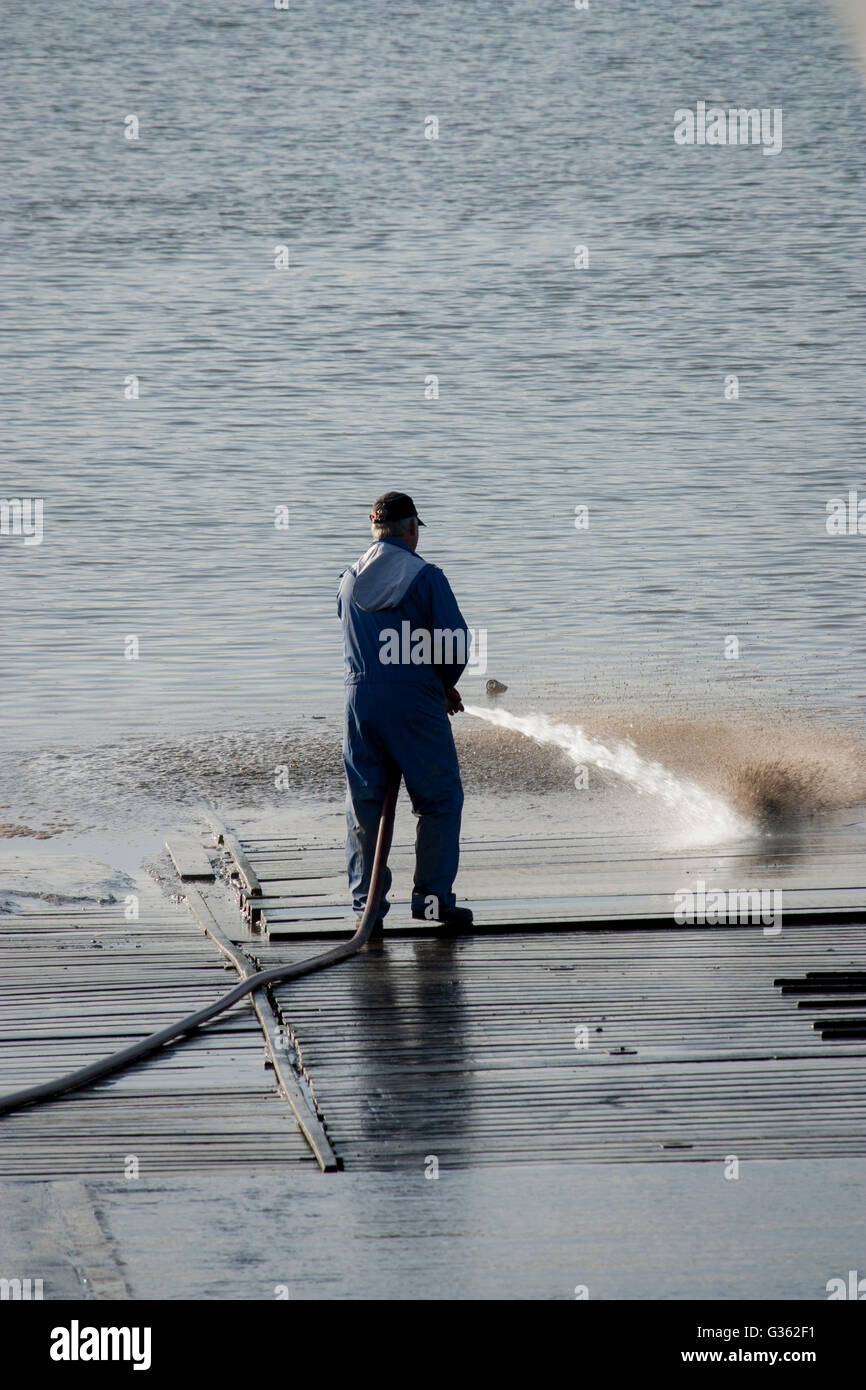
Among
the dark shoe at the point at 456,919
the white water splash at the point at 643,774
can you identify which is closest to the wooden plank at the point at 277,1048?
the dark shoe at the point at 456,919

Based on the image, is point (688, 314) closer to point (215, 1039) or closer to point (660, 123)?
point (660, 123)

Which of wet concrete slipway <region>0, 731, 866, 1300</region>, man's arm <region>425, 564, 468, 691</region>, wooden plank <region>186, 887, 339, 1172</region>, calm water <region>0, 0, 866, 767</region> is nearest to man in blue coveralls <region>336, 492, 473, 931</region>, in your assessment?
man's arm <region>425, 564, 468, 691</region>

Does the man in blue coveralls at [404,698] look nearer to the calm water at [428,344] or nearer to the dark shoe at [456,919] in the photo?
the dark shoe at [456,919]

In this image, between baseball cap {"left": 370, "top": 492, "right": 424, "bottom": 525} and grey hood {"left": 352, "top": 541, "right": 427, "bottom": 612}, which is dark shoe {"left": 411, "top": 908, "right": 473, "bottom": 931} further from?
baseball cap {"left": 370, "top": 492, "right": 424, "bottom": 525}

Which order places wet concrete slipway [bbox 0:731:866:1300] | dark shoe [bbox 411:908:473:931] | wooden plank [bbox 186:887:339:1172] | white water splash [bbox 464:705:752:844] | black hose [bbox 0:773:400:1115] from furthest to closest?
1. white water splash [bbox 464:705:752:844]
2. dark shoe [bbox 411:908:473:931]
3. black hose [bbox 0:773:400:1115]
4. wooden plank [bbox 186:887:339:1172]
5. wet concrete slipway [bbox 0:731:866:1300]

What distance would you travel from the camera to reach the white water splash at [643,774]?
8.36 metres

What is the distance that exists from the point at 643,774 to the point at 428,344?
28.8m

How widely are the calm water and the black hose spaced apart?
21.9 ft

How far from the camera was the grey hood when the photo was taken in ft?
20.1

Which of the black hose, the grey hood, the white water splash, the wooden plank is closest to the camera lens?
the wooden plank

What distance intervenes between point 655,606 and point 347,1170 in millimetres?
15603

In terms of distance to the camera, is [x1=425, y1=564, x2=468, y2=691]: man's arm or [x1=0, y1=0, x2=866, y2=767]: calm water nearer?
[x1=425, y1=564, x2=468, y2=691]: man's arm

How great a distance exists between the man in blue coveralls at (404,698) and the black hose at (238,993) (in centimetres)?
10

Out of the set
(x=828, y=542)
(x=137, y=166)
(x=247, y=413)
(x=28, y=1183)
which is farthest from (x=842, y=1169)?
(x=137, y=166)
